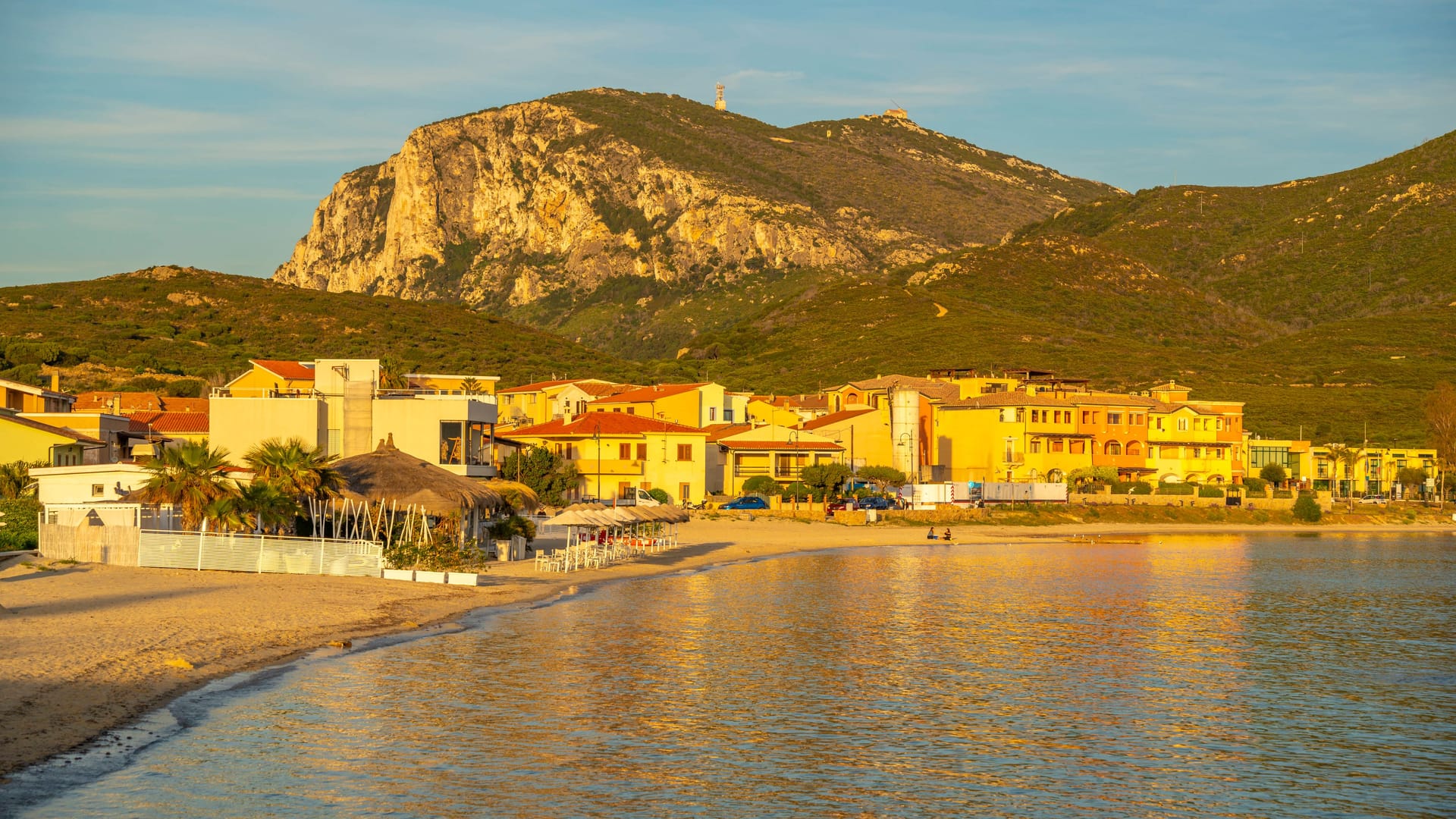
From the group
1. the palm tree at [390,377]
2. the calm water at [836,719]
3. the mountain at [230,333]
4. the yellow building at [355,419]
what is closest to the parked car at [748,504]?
the palm tree at [390,377]

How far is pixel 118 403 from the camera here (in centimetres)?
7981

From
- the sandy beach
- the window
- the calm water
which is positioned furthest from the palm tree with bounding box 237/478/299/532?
the window

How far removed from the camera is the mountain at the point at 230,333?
116500 millimetres

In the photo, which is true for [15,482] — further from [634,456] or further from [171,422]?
[634,456]

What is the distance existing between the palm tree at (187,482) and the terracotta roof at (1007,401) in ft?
233

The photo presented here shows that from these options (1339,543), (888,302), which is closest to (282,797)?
(1339,543)

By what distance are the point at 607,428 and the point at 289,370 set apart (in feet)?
63.2

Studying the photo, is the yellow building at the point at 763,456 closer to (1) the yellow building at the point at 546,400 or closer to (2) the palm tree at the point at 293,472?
(1) the yellow building at the point at 546,400

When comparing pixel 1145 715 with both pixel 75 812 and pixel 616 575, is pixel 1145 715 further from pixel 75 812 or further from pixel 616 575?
pixel 616 575

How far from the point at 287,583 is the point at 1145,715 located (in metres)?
22.7

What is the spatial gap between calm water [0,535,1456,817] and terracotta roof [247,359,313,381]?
3769 centimetres

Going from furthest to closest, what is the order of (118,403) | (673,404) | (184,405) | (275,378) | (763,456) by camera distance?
1. (673,404)
2. (763,456)
3. (184,405)
4. (118,403)
5. (275,378)

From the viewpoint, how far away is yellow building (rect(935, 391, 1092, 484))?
327 feet

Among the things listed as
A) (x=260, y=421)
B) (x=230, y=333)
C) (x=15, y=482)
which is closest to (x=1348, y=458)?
(x=260, y=421)
